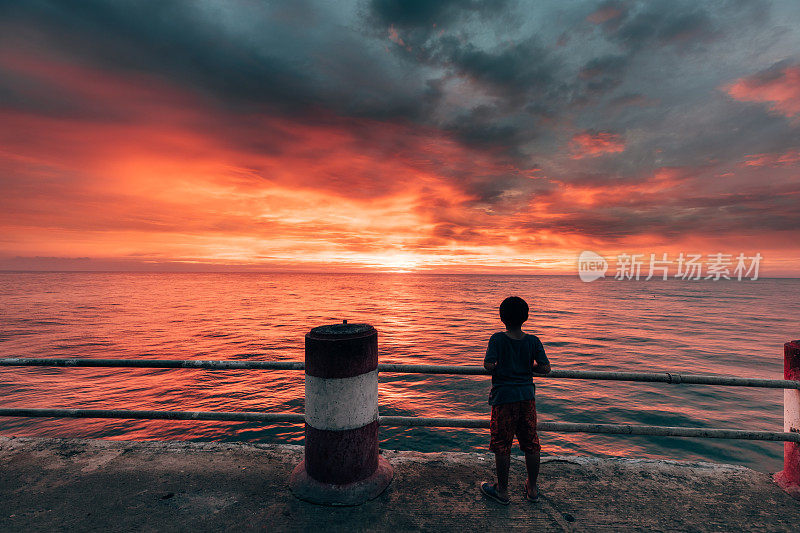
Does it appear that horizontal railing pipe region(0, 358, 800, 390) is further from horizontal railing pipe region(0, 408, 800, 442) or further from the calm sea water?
the calm sea water

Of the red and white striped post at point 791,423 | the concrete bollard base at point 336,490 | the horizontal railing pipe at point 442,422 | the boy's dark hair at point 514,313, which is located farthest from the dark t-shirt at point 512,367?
the red and white striped post at point 791,423

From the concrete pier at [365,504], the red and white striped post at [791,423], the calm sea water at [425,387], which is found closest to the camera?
the concrete pier at [365,504]

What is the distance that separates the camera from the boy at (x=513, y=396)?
9.52 ft

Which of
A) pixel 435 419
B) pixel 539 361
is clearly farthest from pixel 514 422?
pixel 435 419

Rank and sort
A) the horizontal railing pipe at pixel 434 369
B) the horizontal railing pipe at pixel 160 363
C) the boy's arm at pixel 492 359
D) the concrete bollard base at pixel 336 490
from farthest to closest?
the horizontal railing pipe at pixel 160 363
the horizontal railing pipe at pixel 434 369
the boy's arm at pixel 492 359
the concrete bollard base at pixel 336 490

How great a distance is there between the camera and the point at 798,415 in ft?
10.5

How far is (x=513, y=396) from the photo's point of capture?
9.57 ft

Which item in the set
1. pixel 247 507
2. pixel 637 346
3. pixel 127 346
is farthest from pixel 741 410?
pixel 127 346

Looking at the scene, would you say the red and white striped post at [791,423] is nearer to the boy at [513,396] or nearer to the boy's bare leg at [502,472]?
the boy at [513,396]

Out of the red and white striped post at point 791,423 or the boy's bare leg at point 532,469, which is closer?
the boy's bare leg at point 532,469

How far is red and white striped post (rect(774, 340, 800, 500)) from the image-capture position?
3092mm

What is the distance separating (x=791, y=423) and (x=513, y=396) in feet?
8.63

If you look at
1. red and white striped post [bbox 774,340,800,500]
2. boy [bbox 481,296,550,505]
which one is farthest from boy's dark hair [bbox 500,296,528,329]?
red and white striped post [bbox 774,340,800,500]

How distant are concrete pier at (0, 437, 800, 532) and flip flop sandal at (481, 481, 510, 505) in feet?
0.20
